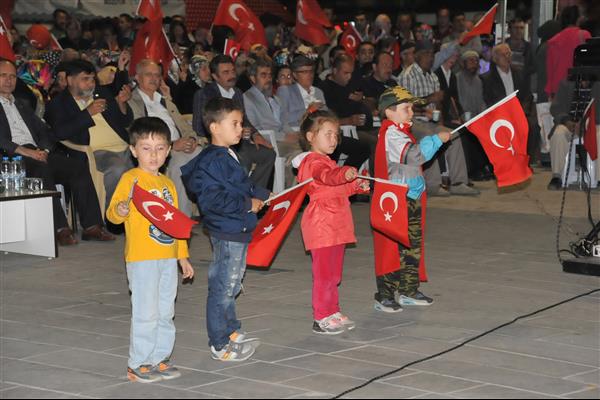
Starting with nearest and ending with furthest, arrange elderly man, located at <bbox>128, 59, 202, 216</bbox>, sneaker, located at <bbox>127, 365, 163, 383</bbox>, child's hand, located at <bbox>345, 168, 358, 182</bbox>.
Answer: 1. sneaker, located at <bbox>127, 365, 163, 383</bbox>
2. child's hand, located at <bbox>345, 168, 358, 182</bbox>
3. elderly man, located at <bbox>128, 59, 202, 216</bbox>

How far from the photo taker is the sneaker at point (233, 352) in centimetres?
587

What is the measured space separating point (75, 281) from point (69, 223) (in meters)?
2.44

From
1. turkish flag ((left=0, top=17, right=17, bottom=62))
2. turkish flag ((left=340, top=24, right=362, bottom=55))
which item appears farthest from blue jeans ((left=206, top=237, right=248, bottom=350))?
turkish flag ((left=340, top=24, right=362, bottom=55))

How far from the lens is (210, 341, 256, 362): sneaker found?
5.87 meters

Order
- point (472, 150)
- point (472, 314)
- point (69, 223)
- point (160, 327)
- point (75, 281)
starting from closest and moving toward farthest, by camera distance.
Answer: point (160, 327) < point (472, 314) < point (75, 281) < point (69, 223) < point (472, 150)

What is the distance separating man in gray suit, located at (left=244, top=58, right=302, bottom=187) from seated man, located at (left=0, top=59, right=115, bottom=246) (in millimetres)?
2300

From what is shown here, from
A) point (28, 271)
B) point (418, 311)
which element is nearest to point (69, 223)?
point (28, 271)

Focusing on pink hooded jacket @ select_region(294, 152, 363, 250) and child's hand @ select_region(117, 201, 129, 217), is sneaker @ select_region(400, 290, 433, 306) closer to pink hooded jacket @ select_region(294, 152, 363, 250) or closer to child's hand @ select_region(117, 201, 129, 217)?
pink hooded jacket @ select_region(294, 152, 363, 250)

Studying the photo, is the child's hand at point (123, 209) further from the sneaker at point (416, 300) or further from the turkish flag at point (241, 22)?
the turkish flag at point (241, 22)

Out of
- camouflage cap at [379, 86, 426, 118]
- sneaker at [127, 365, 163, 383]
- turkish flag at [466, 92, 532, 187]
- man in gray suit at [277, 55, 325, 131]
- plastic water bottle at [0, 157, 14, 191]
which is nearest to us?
sneaker at [127, 365, 163, 383]

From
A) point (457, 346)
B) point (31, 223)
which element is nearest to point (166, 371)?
point (457, 346)

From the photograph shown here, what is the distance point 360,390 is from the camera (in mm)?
5293

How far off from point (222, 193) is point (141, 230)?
19.0 inches

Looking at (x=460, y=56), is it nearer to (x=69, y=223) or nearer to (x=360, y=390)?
(x=69, y=223)
